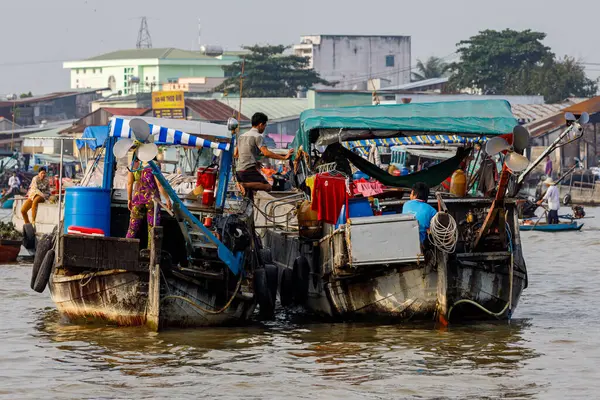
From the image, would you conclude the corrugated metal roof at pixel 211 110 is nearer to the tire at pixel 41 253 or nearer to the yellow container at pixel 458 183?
the tire at pixel 41 253

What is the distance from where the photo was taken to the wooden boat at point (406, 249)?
1202cm

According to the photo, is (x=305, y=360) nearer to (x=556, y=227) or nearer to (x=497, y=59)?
(x=556, y=227)

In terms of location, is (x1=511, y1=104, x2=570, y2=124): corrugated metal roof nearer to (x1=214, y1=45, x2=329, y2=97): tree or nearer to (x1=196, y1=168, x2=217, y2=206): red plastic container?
(x1=214, y1=45, x2=329, y2=97): tree

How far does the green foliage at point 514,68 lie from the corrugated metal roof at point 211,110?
64.9ft

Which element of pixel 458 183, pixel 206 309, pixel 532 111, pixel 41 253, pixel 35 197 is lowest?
pixel 206 309

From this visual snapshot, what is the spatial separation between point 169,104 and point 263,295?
41.6 metres

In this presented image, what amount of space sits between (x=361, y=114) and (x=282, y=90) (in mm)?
56942

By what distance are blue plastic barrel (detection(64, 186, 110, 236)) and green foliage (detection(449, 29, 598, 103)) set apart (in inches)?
2333

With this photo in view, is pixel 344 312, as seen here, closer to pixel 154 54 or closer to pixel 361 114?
pixel 361 114

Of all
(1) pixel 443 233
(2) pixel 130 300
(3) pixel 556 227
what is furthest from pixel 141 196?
(3) pixel 556 227

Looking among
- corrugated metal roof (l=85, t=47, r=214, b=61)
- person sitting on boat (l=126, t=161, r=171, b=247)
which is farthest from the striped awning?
corrugated metal roof (l=85, t=47, r=214, b=61)

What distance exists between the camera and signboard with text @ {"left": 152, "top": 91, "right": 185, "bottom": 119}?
53.2m

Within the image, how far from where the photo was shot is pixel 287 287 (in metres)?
14.4

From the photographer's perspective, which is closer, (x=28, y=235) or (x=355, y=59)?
(x=28, y=235)
